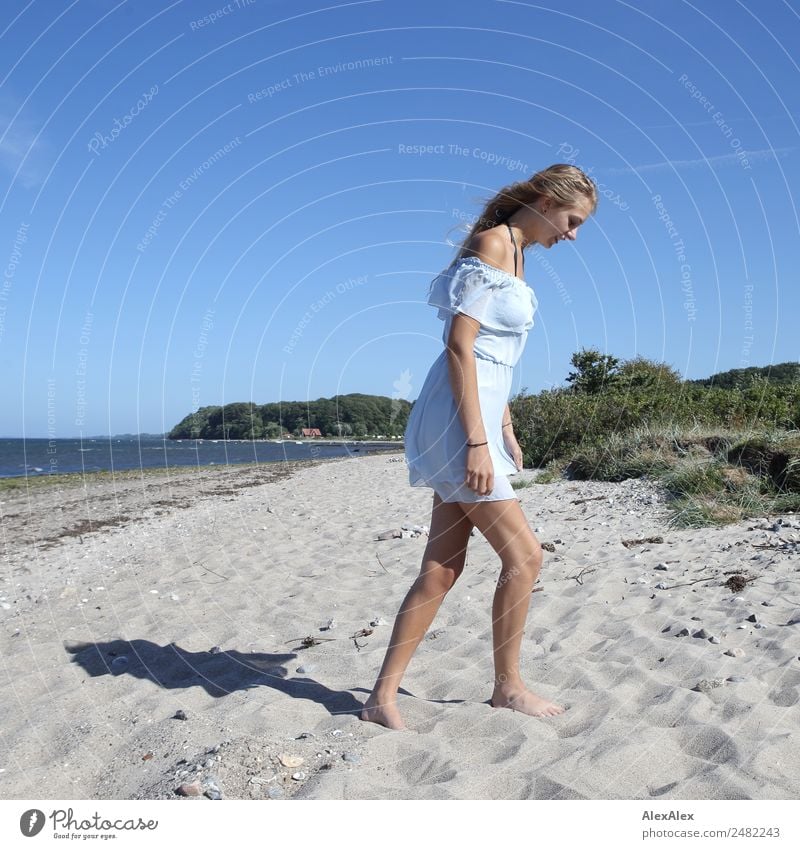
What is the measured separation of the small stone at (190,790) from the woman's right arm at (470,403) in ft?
4.65

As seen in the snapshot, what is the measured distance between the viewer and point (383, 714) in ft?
A: 10.1

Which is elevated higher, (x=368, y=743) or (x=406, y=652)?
(x=406, y=652)

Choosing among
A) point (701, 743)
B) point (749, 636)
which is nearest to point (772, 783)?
point (701, 743)

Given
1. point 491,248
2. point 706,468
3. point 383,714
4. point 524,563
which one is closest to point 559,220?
point 491,248

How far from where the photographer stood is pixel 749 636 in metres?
3.84

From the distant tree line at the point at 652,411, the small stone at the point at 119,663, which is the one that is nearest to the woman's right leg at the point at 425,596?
the small stone at the point at 119,663

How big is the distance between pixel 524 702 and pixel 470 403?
1.27 meters

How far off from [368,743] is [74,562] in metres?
6.71

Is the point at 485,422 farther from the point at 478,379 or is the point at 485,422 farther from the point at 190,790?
the point at 190,790

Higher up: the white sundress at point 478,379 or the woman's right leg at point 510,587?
the white sundress at point 478,379

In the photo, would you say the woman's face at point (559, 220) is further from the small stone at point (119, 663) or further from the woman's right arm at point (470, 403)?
the small stone at point (119, 663)

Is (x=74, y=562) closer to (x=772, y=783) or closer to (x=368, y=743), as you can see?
(x=368, y=743)

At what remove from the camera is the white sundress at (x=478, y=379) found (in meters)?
2.92
